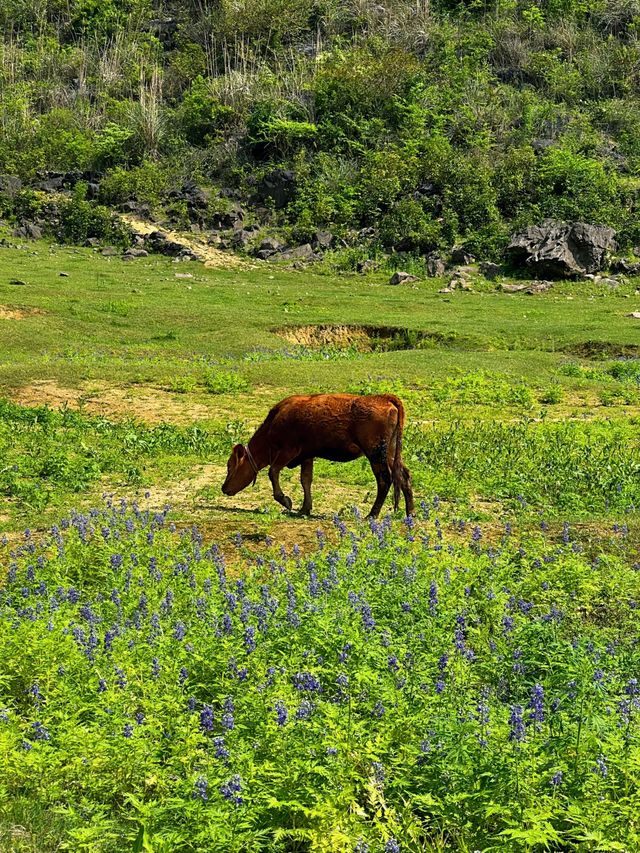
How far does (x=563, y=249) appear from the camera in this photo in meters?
50.5

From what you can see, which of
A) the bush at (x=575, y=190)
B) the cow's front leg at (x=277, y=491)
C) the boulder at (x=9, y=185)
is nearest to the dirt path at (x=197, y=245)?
the boulder at (x=9, y=185)

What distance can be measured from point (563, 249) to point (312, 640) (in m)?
47.2

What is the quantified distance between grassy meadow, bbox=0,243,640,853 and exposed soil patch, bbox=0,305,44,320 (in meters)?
13.0

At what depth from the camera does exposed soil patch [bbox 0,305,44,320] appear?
1282 inches

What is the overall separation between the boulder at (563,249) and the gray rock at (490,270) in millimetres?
1490

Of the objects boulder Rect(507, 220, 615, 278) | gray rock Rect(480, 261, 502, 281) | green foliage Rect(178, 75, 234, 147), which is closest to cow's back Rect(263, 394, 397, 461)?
gray rock Rect(480, 261, 502, 281)

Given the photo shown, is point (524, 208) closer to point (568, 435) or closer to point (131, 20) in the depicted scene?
point (568, 435)

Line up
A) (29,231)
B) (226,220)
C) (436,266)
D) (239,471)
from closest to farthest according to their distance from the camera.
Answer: (239,471)
(436,266)
(29,231)
(226,220)

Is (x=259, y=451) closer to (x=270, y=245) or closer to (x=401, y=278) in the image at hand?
(x=401, y=278)

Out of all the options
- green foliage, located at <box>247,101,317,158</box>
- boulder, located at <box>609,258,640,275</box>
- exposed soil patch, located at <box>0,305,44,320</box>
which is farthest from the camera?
green foliage, located at <box>247,101,317,158</box>

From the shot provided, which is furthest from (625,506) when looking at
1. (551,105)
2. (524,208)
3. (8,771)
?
(551,105)

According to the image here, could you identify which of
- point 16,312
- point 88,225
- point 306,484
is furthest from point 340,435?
point 88,225

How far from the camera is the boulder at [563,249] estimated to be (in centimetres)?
5009

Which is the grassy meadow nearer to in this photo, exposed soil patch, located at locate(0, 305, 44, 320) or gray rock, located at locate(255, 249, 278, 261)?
exposed soil patch, located at locate(0, 305, 44, 320)
